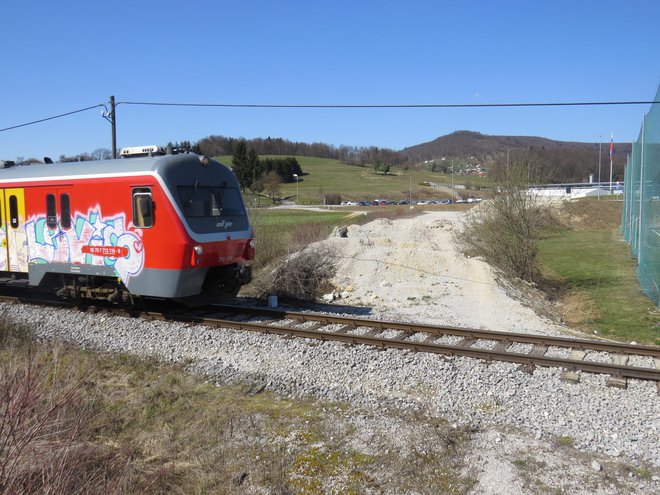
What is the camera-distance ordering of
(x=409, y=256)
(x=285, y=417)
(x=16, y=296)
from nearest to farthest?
(x=285, y=417) → (x=16, y=296) → (x=409, y=256)

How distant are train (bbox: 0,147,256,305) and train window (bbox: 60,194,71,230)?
0.02 m

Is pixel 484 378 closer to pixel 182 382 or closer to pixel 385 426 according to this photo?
pixel 385 426

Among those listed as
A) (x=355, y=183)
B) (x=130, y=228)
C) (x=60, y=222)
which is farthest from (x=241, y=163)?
(x=130, y=228)

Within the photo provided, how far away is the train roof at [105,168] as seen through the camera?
10164 mm

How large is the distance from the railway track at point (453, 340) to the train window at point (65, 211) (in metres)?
1.89

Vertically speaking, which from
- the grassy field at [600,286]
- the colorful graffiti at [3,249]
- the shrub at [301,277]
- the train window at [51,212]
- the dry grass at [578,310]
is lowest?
the dry grass at [578,310]

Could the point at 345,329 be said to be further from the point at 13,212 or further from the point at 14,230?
the point at 13,212

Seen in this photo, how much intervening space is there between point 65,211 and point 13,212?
5.94 feet

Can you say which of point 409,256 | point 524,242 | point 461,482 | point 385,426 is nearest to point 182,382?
point 385,426

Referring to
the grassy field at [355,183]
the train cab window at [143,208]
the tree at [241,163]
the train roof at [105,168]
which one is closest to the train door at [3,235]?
the train roof at [105,168]

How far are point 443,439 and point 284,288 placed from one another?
854 centimetres

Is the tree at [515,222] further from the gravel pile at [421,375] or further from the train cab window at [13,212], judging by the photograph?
the train cab window at [13,212]

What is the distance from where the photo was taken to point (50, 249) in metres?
11.5

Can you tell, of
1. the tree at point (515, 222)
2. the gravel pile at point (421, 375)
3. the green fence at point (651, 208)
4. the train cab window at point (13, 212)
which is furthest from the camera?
the tree at point (515, 222)
